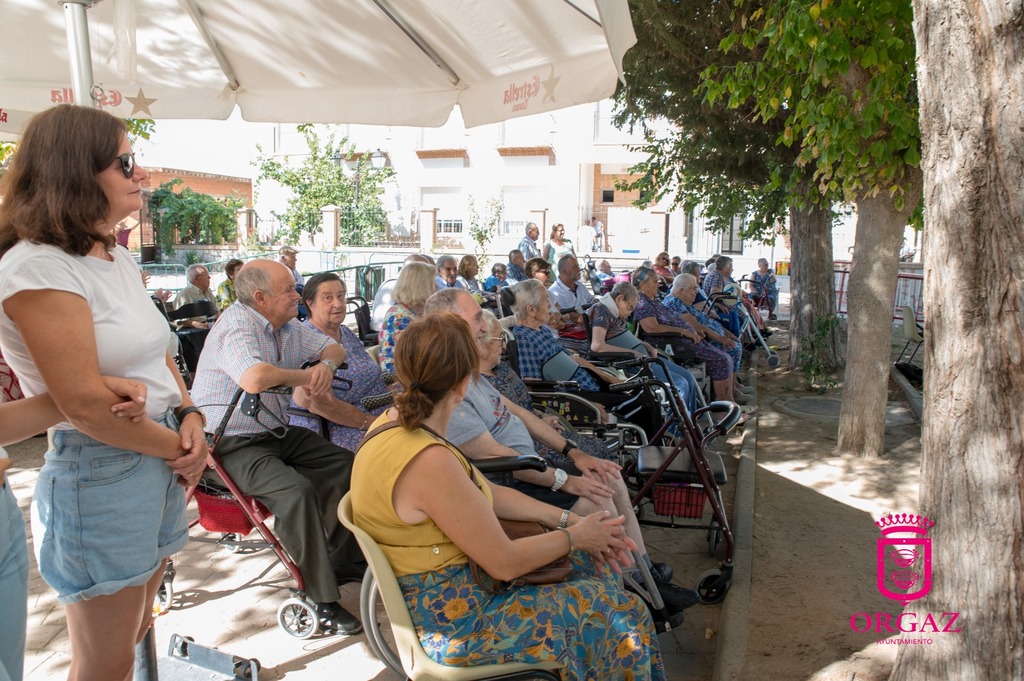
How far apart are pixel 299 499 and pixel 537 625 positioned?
1.49 meters

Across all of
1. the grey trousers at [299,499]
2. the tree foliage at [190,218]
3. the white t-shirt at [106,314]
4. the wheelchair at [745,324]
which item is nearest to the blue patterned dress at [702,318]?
the wheelchair at [745,324]

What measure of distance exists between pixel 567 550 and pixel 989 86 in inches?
73.4

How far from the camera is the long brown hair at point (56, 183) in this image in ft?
6.27

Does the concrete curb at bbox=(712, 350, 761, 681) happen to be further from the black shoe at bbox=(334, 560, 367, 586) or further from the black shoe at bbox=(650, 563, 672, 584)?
the black shoe at bbox=(334, 560, 367, 586)

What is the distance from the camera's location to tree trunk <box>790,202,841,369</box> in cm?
1005

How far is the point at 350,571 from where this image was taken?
12.2 feet

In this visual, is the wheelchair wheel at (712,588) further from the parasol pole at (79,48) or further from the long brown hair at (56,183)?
the parasol pole at (79,48)

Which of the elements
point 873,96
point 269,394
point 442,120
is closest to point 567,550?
point 269,394

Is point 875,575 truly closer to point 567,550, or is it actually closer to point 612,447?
point 612,447

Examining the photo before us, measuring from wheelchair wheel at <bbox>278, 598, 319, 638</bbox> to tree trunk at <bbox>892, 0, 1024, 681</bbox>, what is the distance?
2424 mm

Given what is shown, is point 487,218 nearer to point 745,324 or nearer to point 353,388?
point 745,324

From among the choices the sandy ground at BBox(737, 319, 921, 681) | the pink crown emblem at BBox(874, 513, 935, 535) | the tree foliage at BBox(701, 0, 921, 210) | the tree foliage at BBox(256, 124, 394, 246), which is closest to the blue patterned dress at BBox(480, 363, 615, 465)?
the sandy ground at BBox(737, 319, 921, 681)

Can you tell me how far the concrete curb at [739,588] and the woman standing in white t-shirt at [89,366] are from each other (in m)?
2.27

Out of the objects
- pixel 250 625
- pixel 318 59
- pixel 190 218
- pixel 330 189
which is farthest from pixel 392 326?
pixel 190 218
